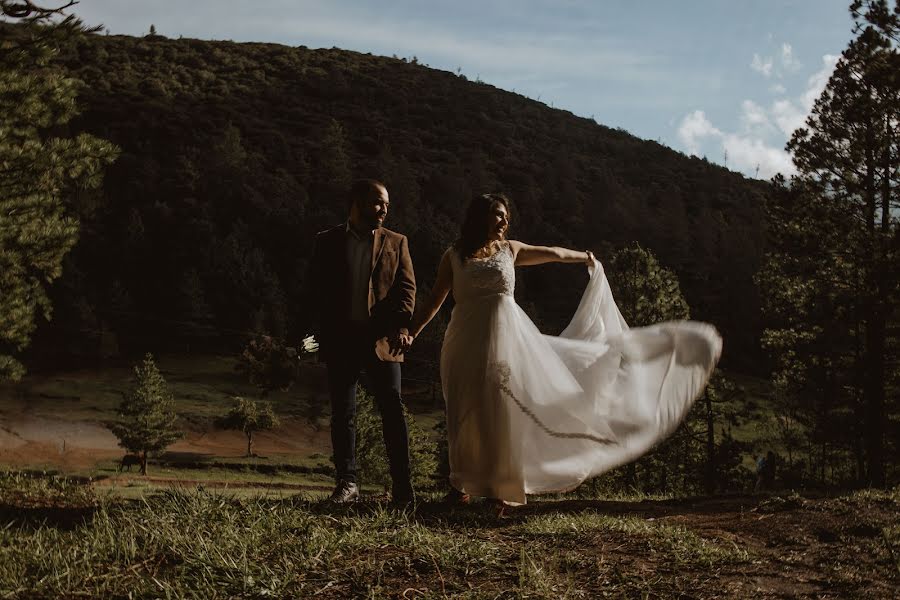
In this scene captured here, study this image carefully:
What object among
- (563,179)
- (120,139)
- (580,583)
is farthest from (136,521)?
(563,179)

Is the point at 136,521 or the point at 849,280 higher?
the point at 849,280

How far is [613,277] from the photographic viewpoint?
28.0m

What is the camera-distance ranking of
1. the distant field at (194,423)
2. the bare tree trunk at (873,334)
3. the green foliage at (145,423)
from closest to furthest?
the bare tree trunk at (873,334) → the green foliage at (145,423) → the distant field at (194,423)

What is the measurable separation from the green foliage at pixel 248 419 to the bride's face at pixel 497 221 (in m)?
37.2

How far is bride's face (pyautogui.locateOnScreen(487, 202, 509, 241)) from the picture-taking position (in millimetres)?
5570

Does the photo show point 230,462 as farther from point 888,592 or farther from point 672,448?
point 888,592

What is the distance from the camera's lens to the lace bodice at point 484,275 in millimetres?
5555

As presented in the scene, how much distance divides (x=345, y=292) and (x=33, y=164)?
305 inches

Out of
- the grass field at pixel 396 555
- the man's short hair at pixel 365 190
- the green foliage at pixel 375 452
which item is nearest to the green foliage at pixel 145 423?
the green foliage at pixel 375 452

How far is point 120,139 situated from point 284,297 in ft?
131

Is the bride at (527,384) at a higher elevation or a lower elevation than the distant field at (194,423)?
higher

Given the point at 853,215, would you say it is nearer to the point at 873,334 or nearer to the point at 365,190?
the point at 873,334

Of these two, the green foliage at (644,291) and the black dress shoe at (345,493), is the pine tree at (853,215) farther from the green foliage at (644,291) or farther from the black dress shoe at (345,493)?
the black dress shoe at (345,493)

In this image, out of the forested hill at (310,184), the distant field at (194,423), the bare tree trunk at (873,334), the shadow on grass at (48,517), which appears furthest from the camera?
the forested hill at (310,184)
